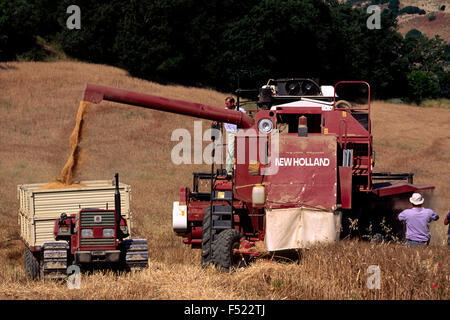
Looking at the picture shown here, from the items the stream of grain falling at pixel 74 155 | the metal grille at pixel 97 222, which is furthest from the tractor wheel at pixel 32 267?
the metal grille at pixel 97 222

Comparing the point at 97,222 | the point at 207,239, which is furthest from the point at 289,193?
the point at 97,222

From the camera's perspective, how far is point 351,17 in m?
92.4

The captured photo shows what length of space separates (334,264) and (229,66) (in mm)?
62254

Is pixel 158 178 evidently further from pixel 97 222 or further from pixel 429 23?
A: pixel 429 23

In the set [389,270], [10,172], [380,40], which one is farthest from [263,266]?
[380,40]

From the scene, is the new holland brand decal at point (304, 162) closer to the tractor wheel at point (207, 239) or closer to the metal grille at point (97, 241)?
the tractor wheel at point (207, 239)

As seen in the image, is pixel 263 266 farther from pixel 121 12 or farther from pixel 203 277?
pixel 121 12

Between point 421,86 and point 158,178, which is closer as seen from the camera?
point 158,178

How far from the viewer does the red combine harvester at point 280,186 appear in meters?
11.9

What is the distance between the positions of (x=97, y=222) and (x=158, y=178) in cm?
2163

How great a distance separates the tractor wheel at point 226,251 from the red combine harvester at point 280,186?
0.06ft

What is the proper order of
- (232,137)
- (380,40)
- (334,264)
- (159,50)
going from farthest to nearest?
(380,40), (159,50), (232,137), (334,264)

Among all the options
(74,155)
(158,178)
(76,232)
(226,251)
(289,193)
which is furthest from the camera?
(158,178)

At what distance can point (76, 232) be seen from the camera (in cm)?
1302
